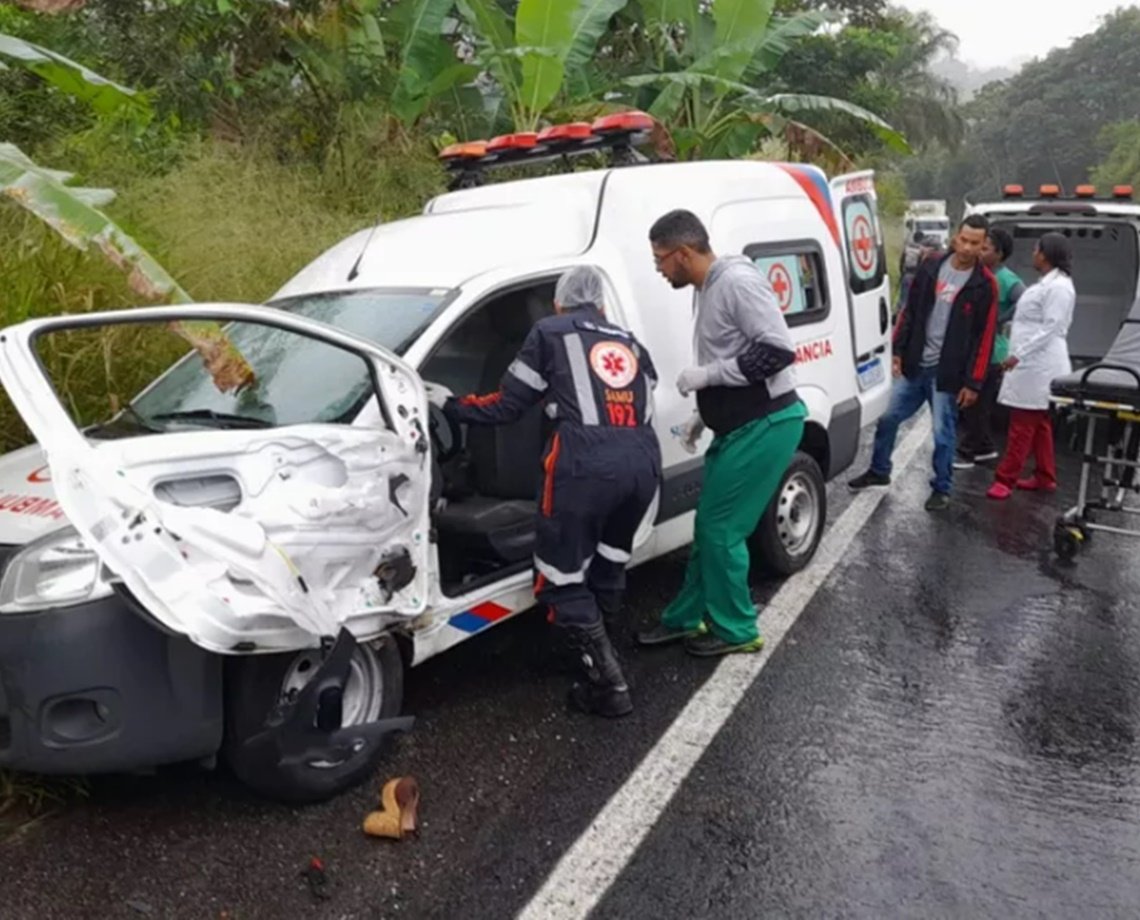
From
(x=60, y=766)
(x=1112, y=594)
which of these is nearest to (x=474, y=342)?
(x=60, y=766)

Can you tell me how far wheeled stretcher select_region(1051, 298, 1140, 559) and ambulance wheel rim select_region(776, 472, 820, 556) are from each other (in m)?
1.42

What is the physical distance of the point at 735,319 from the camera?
13.7ft

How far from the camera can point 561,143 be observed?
5219 millimetres

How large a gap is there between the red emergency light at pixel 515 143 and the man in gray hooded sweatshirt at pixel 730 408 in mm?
1361

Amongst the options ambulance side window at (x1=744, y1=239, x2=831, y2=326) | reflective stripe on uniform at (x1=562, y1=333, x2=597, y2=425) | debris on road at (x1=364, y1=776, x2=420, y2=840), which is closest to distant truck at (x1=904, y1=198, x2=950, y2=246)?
ambulance side window at (x1=744, y1=239, x2=831, y2=326)

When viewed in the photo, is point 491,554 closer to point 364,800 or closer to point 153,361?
point 364,800

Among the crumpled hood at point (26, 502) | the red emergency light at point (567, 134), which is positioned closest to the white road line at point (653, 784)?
the crumpled hood at point (26, 502)

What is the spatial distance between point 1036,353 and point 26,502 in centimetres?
613

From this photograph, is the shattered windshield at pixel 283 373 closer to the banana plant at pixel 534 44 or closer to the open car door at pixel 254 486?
the open car door at pixel 254 486

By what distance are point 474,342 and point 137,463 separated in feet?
6.92

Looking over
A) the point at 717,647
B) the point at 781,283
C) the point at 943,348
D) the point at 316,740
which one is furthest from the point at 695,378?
the point at 943,348

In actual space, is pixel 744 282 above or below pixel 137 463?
above

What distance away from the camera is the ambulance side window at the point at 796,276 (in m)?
5.38

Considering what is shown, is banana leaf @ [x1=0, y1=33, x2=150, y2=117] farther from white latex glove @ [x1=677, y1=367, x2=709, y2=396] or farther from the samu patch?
white latex glove @ [x1=677, y1=367, x2=709, y2=396]
